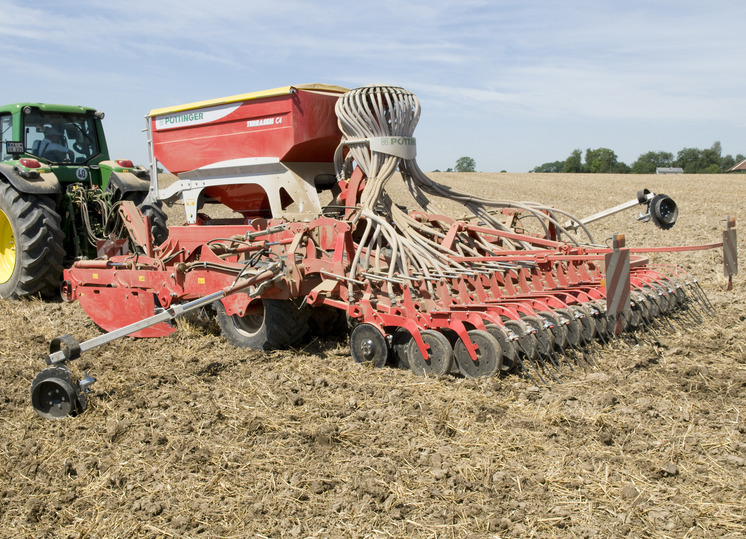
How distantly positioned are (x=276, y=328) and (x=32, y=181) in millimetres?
3223

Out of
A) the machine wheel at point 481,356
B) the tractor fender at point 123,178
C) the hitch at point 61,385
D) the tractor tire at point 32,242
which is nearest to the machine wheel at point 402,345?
the machine wheel at point 481,356

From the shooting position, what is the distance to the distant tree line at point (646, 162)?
69.9m

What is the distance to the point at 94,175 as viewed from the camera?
283 inches

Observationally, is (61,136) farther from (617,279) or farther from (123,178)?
(617,279)

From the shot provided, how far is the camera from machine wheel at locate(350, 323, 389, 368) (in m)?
4.09

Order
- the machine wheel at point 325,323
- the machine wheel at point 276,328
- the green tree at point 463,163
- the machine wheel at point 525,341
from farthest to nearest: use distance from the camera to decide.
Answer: the green tree at point 463,163 < the machine wheel at point 325,323 < the machine wheel at point 276,328 < the machine wheel at point 525,341

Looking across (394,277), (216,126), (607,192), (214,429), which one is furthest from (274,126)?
(607,192)

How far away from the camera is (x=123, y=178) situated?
683 cm

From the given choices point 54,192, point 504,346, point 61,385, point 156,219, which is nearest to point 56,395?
point 61,385

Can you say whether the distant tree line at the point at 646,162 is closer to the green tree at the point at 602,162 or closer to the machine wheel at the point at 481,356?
the green tree at the point at 602,162

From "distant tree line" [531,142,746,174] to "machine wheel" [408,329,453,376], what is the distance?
6800 centimetres

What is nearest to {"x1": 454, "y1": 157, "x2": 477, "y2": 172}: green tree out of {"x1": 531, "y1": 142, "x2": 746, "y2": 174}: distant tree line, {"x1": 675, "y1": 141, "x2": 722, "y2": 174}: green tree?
{"x1": 531, "y1": 142, "x2": 746, "y2": 174}: distant tree line

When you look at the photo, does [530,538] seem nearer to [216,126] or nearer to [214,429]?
[214,429]

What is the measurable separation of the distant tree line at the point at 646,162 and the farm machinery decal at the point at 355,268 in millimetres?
66461
